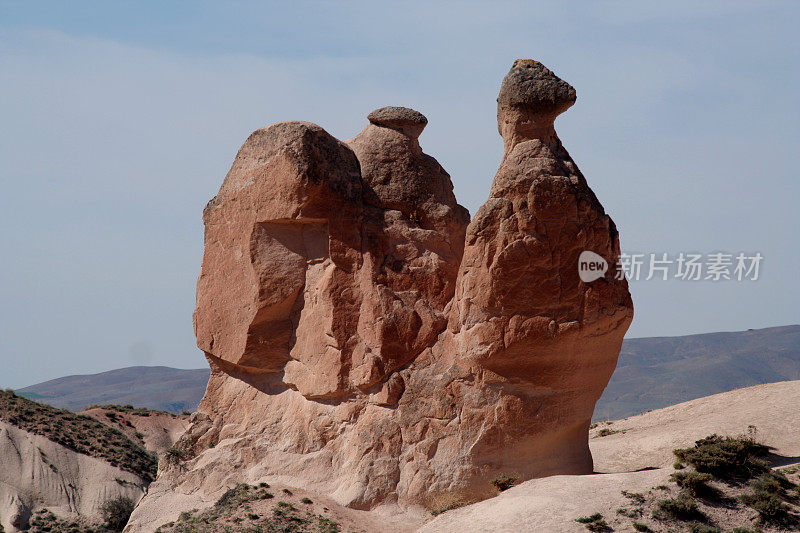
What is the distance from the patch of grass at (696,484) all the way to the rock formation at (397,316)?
118 inches

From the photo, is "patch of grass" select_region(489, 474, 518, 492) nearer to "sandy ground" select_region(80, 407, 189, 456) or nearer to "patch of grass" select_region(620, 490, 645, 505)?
"patch of grass" select_region(620, 490, 645, 505)

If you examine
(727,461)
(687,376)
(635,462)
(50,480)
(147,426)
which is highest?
(727,461)

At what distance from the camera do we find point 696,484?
19234mm

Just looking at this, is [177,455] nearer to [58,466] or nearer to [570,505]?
[570,505]

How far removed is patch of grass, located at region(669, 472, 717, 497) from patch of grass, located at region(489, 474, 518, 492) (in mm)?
3579

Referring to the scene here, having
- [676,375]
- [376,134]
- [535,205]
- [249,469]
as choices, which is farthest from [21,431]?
[676,375]

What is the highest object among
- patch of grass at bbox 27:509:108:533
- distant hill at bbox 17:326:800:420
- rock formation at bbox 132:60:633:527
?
rock formation at bbox 132:60:633:527

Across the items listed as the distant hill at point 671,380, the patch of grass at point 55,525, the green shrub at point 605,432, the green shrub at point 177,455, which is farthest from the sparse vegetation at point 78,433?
the distant hill at point 671,380

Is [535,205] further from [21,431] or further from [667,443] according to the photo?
[21,431]

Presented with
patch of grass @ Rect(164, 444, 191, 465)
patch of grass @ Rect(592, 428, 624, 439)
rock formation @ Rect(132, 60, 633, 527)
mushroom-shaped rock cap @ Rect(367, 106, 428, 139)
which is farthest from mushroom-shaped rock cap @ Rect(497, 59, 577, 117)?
patch of grass @ Rect(592, 428, 624, 439)

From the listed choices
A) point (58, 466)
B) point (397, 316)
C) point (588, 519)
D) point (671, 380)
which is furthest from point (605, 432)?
point (671, 380)

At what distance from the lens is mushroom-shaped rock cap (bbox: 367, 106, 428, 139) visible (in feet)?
81.3

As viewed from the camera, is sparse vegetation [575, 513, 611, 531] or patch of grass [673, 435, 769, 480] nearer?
sparse vegetation [575, 513, 611, 531]

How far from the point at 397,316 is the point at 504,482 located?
4.68 metres
